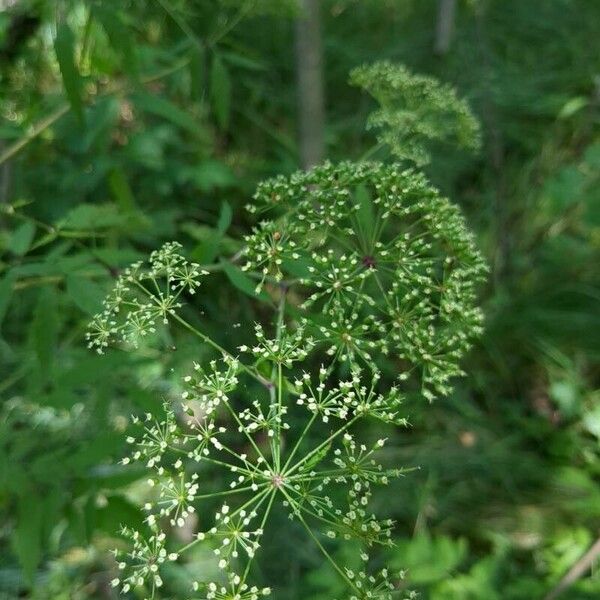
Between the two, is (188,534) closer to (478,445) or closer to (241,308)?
(241,308)

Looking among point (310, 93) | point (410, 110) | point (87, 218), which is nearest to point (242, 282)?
point (87, 218)

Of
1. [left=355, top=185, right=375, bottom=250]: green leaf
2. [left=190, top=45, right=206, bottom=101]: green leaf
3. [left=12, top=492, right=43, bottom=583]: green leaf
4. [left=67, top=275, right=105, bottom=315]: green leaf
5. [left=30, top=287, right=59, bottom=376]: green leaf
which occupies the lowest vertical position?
[left=12, top=492, right=43, bottom=583]: green leaf

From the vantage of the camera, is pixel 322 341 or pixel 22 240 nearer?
pixel 322 341

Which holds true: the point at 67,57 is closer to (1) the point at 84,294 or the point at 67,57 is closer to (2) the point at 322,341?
(1) the point at 84,294

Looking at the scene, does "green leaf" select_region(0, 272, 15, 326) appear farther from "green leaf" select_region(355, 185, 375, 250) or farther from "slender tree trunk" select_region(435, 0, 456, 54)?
"slender tree trunk" select_region(435, 0, 456, 54)

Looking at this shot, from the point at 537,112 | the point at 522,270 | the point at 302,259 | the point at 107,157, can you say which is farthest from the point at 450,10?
the point at 302,259

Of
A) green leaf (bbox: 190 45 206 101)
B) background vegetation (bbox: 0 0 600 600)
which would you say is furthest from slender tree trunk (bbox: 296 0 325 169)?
green leaf (bbox: 190 45 206 101)

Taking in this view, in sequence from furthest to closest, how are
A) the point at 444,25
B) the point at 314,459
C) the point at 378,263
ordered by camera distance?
1. the point at 444,25
2. the point at 378,263
3. the point at 314,459
